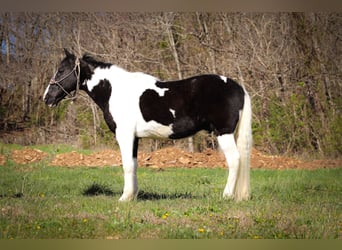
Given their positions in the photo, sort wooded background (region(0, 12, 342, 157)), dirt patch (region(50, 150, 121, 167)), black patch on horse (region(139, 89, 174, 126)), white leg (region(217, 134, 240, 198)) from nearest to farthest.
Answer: white leg (region(217, 134, 240, 198))
black patch on horse (region(139, 89, 174, 126))
wooded background (region(0, 12, 342, 157))
dirt patch (region(50, 150, 121, 167))

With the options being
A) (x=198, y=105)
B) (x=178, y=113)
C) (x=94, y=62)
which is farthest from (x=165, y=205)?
(x=94, y=62)

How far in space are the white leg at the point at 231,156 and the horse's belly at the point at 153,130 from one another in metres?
0.51

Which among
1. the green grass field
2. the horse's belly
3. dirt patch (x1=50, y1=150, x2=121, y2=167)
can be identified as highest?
the horse's belly

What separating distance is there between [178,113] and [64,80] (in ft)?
4.25

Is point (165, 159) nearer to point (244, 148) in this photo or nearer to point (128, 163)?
point (128, 163)

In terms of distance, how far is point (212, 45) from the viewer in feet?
18.1

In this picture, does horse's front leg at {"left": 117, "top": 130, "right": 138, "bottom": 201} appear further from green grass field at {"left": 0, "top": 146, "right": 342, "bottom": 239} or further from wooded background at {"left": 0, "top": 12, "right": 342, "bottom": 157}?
wooded background at {"left": 0, "top": 12, "right": 342, "bottom": 157}

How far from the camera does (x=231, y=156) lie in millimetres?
4574

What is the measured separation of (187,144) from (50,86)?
1670 millimetres

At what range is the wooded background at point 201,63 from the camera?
17.1 ft

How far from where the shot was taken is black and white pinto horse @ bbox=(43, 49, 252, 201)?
457 cm

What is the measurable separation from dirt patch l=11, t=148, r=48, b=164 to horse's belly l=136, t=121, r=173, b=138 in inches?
53.2

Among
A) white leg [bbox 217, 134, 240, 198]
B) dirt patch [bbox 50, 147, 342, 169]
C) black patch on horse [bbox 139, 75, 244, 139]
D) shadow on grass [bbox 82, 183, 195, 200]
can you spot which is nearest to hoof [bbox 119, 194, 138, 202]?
shadow on grass [bbox 82, 183, 195, 200]

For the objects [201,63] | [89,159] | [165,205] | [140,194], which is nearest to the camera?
[165,205]
